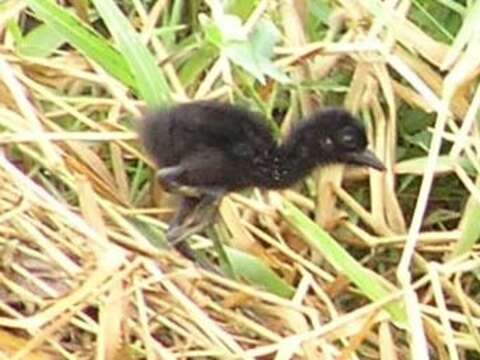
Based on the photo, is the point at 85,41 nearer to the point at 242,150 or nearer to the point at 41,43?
the point at 41,43

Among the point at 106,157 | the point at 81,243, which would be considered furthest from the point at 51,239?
the point at 106,157

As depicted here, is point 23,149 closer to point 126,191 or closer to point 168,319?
point 126,191

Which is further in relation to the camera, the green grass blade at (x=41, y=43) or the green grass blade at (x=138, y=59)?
the green grass blade at (x=41, y=43)

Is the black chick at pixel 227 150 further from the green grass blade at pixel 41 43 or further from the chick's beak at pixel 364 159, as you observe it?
the green grass blade at pixel 41 43

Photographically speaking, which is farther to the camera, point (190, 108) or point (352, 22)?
point (352, 22)

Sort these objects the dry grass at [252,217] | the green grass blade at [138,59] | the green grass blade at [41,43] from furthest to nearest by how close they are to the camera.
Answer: the green grass blade at [41,43], the green grass blade at [138,59], the dry grass at [252,217]

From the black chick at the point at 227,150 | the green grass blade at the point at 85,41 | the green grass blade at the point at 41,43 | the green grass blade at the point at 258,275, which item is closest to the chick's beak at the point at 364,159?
the black chick at the point at 227,150

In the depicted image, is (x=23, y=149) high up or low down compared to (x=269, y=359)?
up
